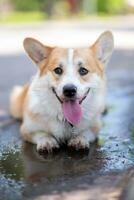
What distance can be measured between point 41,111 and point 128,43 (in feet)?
30.7

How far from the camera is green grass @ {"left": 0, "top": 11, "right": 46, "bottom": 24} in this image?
2409 centimetres

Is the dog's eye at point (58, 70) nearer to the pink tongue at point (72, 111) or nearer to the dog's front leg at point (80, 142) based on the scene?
the pink tongue at point (72, 111)

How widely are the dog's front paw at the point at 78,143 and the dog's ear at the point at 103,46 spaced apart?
777 millimetres

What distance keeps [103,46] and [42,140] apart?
1.06 meters

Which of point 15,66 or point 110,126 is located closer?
point 110,126

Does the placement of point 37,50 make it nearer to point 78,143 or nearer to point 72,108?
point 72,108

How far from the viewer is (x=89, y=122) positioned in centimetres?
512

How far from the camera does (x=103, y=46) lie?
17.2ft

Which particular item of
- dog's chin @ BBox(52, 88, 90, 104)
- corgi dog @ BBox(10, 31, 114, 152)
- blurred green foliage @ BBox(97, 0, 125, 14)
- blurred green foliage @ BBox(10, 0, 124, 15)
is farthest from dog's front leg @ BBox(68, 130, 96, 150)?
blurred green foliage @ BBox(97, 0, 125, 14)

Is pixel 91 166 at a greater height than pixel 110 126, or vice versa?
pixel 110 126

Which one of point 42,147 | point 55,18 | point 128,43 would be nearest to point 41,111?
point 42,147

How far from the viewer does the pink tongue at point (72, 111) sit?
4.77m

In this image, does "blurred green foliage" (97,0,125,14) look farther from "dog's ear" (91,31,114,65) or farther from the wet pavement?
"dog's ear" (91,31,114,65)

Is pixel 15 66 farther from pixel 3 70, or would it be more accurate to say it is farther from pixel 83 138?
pixel 83 138
